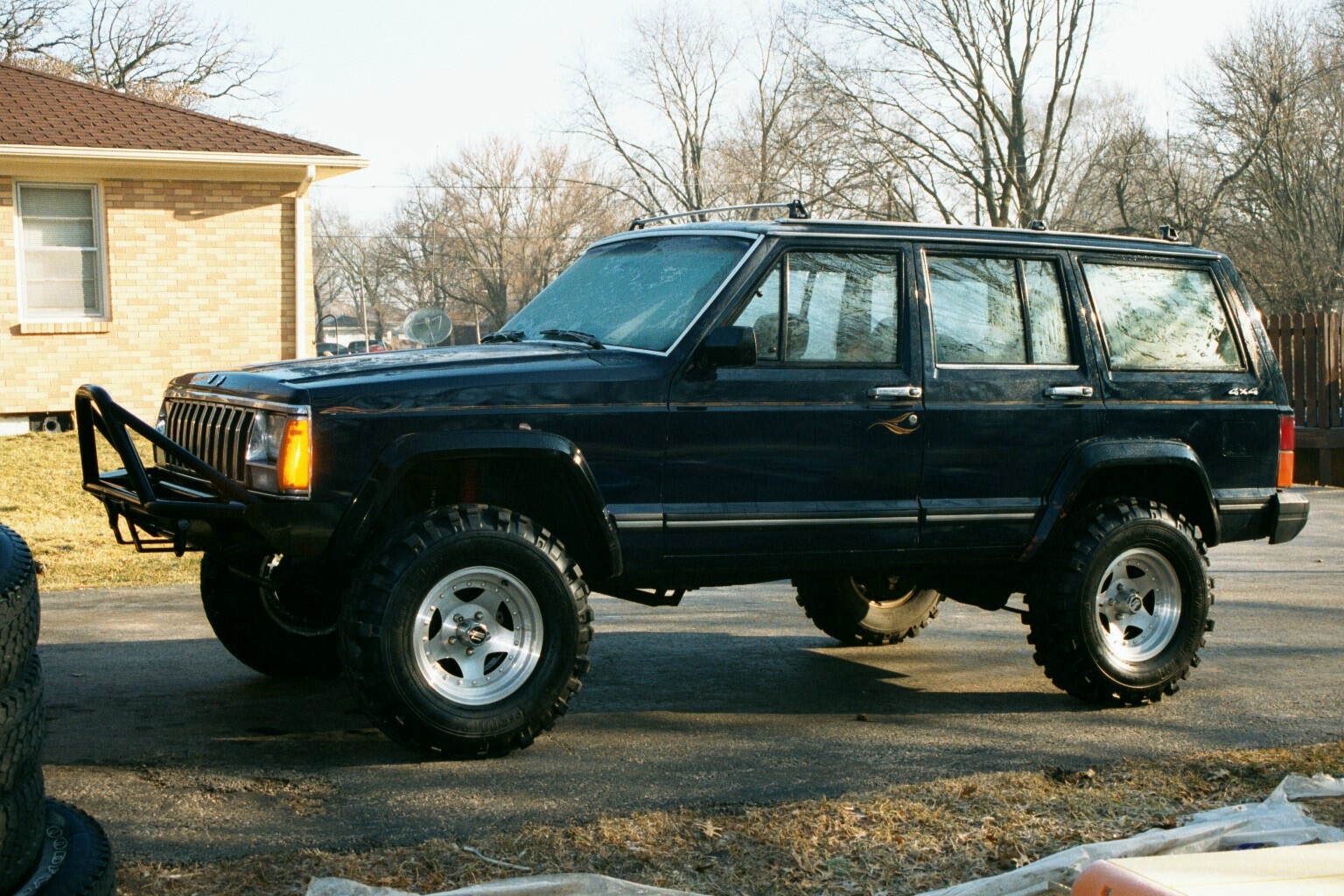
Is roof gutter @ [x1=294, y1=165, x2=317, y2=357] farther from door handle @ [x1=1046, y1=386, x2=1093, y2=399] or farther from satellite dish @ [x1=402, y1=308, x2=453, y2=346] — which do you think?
door handle @ [x1=1046, y1=386, x2=1093, y2=399]

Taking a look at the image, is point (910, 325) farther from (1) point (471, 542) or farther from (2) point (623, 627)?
(2) point (623, 627)

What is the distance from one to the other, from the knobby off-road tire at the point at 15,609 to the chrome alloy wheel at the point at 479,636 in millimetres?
1645

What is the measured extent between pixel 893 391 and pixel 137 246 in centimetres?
1314

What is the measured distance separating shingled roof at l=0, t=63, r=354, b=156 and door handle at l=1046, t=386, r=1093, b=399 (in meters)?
12.8

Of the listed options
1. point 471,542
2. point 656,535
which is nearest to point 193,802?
point 471,542

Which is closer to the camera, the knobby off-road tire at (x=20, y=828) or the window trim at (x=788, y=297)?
the knobby off-road tire at (x=20, y=828)

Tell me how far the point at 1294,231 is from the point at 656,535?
37.6 m

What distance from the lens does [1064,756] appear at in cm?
549

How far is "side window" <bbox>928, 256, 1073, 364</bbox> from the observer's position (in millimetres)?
6211

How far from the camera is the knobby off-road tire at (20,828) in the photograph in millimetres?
3408

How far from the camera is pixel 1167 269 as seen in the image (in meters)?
6.85

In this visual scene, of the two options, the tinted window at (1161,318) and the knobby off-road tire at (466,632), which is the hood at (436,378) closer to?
the knobby off-road tire at (466,632)

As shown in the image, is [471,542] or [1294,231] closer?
[471,542]

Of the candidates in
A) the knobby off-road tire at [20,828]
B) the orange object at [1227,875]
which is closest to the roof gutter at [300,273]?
the knobby off-road tire at [20,828]
